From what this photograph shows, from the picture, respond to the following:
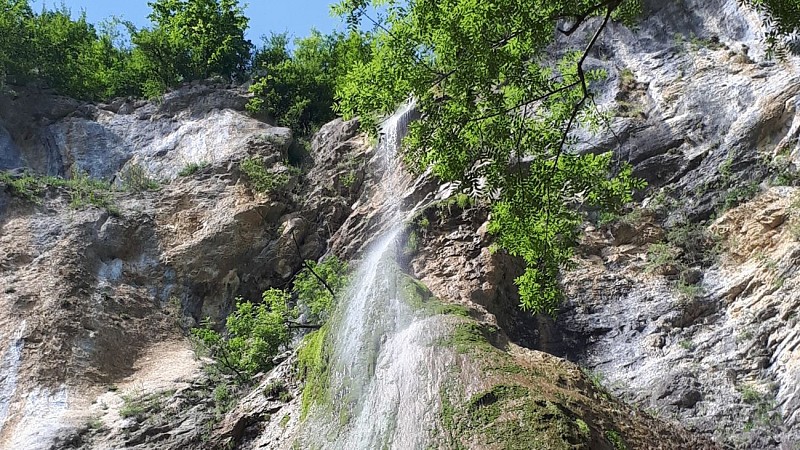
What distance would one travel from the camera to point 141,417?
12414mm

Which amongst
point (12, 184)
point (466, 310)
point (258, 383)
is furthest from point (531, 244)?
point (12, 184)

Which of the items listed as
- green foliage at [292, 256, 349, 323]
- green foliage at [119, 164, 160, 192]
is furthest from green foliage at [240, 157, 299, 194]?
green foliage at [292, 256, 349, 323]

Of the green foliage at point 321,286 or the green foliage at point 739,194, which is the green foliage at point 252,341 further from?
the green foliage at point 739,194

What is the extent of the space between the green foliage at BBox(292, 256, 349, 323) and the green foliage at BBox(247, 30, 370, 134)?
25.5 feet

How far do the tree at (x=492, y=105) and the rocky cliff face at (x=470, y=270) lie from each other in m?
2.01

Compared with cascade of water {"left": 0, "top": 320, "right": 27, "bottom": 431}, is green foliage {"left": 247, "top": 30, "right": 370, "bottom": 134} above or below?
above

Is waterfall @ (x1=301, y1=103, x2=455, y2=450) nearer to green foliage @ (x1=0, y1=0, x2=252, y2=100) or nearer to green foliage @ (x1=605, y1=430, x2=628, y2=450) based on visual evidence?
green foliage @ (x1=605, y1=430, x2=628, y2=450)

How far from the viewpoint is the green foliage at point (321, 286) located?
1355cm

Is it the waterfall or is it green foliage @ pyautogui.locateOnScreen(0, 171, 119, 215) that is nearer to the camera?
the waterfall

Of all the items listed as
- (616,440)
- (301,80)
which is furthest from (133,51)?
(616,440)

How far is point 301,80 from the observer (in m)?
23.9

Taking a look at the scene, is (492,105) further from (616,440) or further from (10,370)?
(10,370)

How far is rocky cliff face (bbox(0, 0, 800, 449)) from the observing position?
9.93 m

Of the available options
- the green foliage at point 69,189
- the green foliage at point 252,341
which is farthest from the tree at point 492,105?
the green foliage at point 69,189
